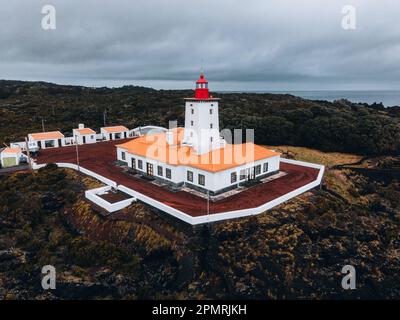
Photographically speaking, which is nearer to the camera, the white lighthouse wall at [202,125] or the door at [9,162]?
the white lighthouse wall at [202,125]

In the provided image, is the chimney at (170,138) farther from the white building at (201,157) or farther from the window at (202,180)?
the window at (202,180)

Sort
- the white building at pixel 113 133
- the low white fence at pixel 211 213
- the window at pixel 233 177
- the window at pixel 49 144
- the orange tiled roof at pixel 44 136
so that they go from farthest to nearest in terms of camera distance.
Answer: the white building at pixel 113 133, the window at pixel 49 144, the orange tiled roof at pixel 44 136, the window at pixel 233 177, the low white fence at pixel 211 213

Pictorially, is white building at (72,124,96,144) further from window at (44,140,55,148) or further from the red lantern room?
the red lantern room

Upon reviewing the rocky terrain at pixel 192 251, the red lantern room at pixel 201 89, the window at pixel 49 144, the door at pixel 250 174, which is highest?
the red lantern room at pixel 201 89

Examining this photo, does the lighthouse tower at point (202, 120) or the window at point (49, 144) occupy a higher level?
the lighthouse tower at point (202, 120)

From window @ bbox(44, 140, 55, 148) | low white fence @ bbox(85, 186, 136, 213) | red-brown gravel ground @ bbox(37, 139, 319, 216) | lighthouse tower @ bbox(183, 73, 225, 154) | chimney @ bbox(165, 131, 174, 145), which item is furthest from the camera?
window @ bbox(44, 140, 55, 148)

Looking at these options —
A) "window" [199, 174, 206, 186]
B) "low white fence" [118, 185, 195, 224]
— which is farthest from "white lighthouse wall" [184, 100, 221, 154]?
"low white fence" [118, 185, 195, 224]

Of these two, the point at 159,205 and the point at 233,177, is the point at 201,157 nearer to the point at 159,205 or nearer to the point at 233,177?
the point at 233,177

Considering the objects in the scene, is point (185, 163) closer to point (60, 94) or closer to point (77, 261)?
point (77, 261)

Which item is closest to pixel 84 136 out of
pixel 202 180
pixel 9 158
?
pixel 9 158

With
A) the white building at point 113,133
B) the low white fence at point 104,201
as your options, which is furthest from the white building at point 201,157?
the white building at point 113,133
